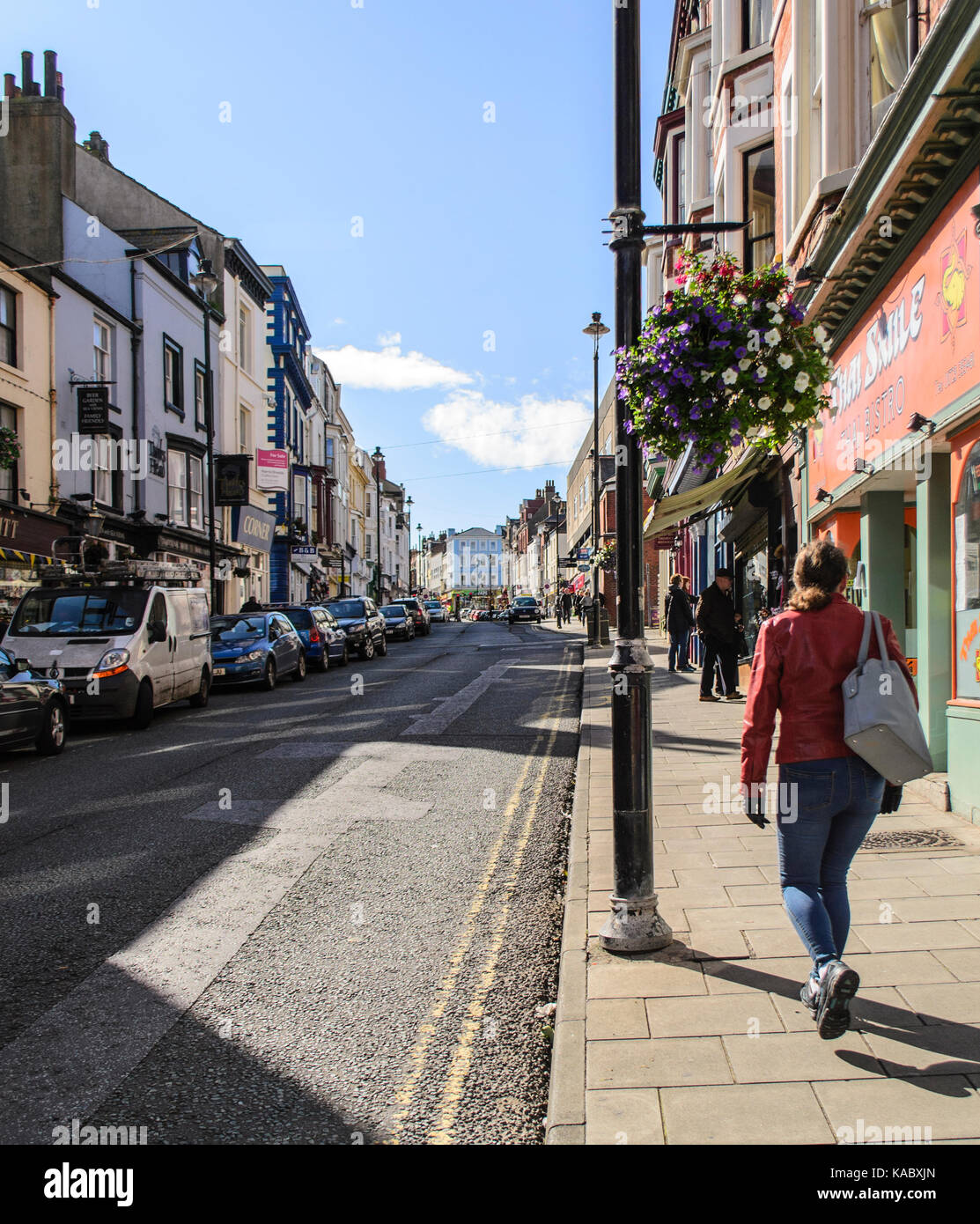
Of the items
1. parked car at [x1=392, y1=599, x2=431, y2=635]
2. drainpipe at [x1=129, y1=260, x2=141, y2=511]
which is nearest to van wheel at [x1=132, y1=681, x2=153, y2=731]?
drainpipe at [x1=129, y1=260, x2=141, y2=511]

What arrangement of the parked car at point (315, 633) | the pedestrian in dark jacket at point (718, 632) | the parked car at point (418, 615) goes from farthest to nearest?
1. the parked car at point (418, 615)
2. the parked car at point (315, 633)
3. the pedestrian in dark jacket at point (718, 632)

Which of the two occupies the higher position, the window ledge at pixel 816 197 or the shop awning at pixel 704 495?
the window ledge at pixel 816 197

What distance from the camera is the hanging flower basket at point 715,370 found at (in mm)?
4988

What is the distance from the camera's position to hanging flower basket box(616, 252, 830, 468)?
499 cm

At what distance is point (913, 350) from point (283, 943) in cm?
653

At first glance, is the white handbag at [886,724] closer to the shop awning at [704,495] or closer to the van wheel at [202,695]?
the shop awning at [704,495]

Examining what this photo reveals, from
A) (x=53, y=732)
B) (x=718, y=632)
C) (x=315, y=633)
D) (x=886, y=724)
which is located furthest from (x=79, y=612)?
(x=886, y=724)

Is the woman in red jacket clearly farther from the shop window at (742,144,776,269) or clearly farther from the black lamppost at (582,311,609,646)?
the black lamppost at (582,311,609,646)

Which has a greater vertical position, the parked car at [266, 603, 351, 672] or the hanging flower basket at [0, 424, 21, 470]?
the hanging flower basket at [0, 424, 21, 470]

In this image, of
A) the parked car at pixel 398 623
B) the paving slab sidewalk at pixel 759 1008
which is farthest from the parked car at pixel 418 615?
the paving slab sidewalk at pixel 759 1008

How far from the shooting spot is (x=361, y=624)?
28.2 meters

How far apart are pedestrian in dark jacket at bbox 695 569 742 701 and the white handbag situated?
11.0m

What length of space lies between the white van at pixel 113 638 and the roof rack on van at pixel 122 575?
0.06 ft
